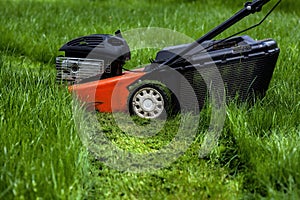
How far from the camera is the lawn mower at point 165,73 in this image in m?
2.63

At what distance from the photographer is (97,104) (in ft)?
8.89

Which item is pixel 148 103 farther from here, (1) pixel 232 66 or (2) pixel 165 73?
(1) pixel 232 66

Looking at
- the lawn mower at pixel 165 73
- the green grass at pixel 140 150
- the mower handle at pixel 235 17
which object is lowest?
the green grass at pixel 140 150

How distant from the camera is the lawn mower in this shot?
2631mm

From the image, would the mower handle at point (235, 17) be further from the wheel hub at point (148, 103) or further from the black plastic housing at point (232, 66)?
the wheel hub at point (148, 103)

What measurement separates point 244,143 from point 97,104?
82 centimetres

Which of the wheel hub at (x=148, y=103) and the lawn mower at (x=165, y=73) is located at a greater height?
the lawn mower at (x=165, y=73)

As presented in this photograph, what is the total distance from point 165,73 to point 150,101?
0.16m

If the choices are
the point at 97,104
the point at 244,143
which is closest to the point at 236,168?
the point at 244,143

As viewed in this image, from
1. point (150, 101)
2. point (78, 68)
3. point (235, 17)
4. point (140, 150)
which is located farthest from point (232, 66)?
point (78, 68)

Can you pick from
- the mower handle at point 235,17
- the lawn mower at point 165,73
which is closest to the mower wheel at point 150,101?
the lawn mower at point 165,73

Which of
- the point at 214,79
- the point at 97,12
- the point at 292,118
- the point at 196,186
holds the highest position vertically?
the point at 97,12

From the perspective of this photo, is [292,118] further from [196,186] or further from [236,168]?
[196,186]

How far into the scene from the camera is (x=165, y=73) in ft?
8.64
